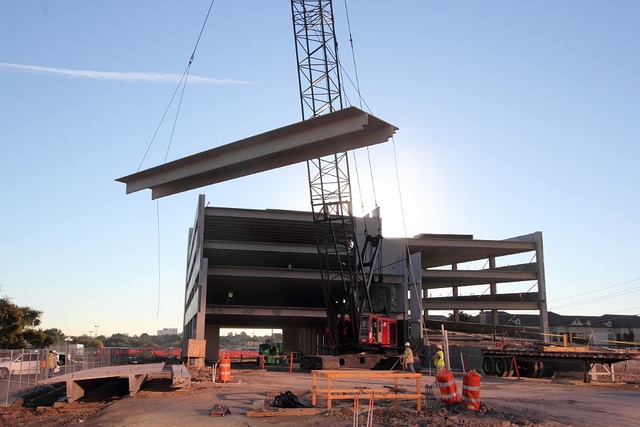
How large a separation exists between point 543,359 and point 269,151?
19.9 metres

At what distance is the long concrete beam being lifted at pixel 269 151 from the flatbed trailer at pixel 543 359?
18.1 m

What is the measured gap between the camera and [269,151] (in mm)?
16047

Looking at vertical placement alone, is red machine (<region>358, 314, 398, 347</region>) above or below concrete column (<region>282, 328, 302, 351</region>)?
above

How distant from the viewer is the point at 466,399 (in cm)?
1452

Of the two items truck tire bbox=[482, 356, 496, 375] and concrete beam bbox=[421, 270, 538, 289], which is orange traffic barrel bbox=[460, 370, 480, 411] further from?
concrete beam bbox=[421, 270, 538, 289]

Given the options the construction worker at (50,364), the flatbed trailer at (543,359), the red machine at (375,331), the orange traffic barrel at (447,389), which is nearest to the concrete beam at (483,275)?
the red machine at (375,331)

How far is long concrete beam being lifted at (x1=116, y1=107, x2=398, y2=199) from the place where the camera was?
14.4 m

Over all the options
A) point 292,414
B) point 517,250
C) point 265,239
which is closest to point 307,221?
point 265,239

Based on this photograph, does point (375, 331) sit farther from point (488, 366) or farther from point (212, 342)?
point (212, 342)

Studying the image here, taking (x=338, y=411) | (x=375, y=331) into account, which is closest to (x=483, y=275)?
(x=375, y=331)

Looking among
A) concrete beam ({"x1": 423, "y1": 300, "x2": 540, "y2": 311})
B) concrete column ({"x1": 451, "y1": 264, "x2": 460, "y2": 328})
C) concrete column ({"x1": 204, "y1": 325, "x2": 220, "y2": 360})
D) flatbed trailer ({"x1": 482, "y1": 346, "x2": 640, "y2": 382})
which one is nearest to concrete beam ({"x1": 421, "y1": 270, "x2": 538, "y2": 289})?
concrete beam ({"x1": 423, "y1": 300, "x2": 540, "y2": 311})

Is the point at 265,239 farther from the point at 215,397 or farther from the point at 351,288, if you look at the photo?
the point at 215,397

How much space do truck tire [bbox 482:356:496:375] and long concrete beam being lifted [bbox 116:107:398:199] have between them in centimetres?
2090

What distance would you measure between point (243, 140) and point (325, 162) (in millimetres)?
23084
